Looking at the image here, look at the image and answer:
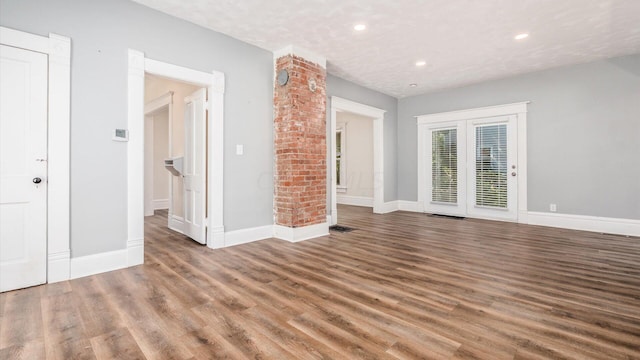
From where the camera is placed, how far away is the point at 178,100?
4926mm

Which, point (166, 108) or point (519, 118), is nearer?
point (519, 118)

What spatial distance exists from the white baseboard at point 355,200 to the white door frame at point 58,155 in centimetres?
646

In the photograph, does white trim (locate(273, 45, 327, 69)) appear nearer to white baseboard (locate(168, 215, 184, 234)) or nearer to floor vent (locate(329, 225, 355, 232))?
floor vent (locate(329, 225, 355, 232))

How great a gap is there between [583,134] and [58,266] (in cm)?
722

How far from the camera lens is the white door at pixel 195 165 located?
3816 millimetres

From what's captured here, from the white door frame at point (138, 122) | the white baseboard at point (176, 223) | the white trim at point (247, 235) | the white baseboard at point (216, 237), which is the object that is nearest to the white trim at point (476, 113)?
the white trim at point (247, 235)

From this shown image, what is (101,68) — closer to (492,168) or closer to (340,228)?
(340,228)

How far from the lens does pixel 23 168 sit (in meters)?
2.45

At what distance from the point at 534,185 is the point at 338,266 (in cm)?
443

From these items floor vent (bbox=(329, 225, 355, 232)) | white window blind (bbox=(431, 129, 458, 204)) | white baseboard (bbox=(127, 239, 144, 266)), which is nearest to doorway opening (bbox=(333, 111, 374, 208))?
white window blind (bbox=(431, 129, 458, 204))

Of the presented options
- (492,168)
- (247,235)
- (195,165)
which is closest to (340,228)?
(247,235)

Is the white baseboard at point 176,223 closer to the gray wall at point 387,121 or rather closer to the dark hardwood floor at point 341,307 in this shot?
the dark hardwood floor at point 341,307

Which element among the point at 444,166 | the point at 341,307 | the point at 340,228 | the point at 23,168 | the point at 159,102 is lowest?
the point at 341,307

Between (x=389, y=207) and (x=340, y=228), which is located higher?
(x=389, y=207)
